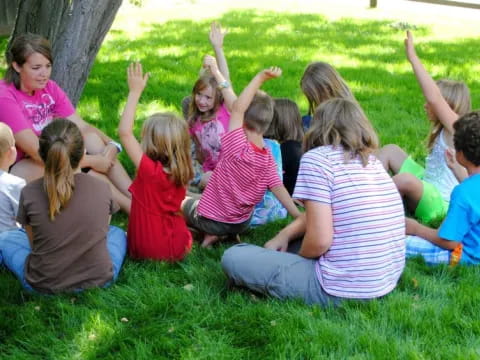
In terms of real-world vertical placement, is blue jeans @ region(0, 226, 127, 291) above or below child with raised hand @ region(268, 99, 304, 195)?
below

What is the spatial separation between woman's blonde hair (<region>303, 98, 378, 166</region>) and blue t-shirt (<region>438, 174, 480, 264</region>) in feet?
2.18

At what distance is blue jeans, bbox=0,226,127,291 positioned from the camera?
4.06m

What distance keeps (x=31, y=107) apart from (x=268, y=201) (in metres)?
1.89

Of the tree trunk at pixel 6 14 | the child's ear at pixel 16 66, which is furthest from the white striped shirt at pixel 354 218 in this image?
the tree trunk at pixel 6 14

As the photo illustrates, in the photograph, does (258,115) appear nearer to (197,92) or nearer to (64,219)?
(197,92)

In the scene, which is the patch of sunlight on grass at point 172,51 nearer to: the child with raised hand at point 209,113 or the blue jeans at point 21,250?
the child with raised hand at point 209,113

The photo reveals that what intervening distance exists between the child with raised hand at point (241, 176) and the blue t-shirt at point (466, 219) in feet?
3.65

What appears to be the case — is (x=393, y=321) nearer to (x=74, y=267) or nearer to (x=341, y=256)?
(x=341, y=256)

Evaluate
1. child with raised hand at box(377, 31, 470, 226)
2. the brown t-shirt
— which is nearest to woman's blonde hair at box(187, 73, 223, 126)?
child with raised hand at box(377, 31, 470, 226)

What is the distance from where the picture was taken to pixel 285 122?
17.4 feet

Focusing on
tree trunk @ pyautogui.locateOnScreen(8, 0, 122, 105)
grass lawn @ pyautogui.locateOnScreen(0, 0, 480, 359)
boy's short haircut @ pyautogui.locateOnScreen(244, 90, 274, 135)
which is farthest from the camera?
tree trunk @ pyautogui.locateOnScreen(8, 0, 122, 105)

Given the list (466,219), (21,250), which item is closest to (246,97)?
(466,219)

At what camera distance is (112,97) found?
7820 millimetres

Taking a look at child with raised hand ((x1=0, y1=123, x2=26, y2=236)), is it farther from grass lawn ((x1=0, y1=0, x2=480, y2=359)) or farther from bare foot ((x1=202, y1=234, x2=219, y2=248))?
bare foot ((x1=202, y1=234, x2=219, y2=248))
